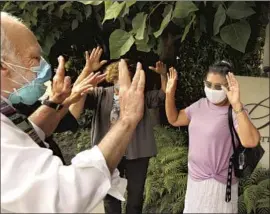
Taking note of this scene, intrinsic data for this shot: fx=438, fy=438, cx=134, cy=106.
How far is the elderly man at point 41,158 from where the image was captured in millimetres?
1007

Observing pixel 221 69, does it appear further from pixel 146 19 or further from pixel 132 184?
pixel 132 184

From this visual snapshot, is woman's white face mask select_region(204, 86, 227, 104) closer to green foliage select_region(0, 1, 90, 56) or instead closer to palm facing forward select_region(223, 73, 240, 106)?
palm facing forward select_region(223, 73, 240, 106)

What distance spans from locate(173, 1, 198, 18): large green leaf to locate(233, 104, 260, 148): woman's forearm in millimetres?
764

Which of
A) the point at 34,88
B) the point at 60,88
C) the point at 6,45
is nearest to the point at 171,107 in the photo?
the point at 60,88

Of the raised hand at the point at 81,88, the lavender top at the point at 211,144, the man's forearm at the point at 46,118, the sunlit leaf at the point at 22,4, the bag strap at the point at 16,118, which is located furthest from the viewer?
the sunlit leaf at the point at 22,4

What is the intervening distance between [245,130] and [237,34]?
777 millimetres

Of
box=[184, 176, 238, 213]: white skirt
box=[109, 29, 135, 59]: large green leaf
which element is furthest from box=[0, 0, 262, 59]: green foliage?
box=[184, 176, 238, 213]: white skirt

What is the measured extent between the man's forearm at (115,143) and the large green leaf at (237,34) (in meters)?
1.83

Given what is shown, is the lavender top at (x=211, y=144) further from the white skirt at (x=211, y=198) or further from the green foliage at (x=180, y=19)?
the green foliage at (x=180, y=19)

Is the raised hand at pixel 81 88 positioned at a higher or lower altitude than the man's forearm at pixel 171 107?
higher

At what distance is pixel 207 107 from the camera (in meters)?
2.56

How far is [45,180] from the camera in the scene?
100cm

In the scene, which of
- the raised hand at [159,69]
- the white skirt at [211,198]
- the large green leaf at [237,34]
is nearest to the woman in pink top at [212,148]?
the white skirt at [211,198]

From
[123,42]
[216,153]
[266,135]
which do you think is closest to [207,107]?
[216,153]
